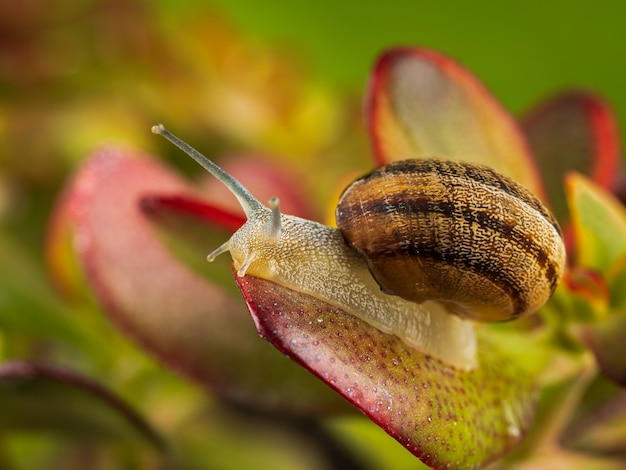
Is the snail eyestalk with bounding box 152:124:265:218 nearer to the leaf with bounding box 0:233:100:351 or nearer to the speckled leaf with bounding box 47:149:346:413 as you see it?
the speckled leaf with bounding box 47:149:346:413

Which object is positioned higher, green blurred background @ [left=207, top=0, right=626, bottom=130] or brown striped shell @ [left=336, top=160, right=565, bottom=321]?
brown striped shell @ [left=336, top=160, right=565, bottom=321]

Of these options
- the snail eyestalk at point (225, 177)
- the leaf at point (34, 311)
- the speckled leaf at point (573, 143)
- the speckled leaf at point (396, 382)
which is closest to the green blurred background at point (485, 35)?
the speckled leaf at point (573, 143)

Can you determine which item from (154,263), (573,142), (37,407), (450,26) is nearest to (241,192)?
(154,263)

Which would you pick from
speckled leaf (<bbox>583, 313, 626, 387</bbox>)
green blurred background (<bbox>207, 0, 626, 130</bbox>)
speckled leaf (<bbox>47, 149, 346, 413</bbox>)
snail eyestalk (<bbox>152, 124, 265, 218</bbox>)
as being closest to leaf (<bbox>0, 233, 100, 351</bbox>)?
speckled leaf (<bbox>47, 149, 346, 413</bbox>)

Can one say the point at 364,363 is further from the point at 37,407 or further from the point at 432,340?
the point at 37,407

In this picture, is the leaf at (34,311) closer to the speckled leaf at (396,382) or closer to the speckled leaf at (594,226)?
the speckled leaf at (396,382)

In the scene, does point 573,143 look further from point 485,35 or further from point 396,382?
point 485,35

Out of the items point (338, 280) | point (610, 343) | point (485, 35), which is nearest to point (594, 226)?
point (610, 343)

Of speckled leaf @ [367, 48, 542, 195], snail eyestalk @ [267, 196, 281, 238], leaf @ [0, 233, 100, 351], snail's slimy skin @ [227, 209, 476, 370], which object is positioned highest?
speckled leaf @ [367, 48, 542, 195]
